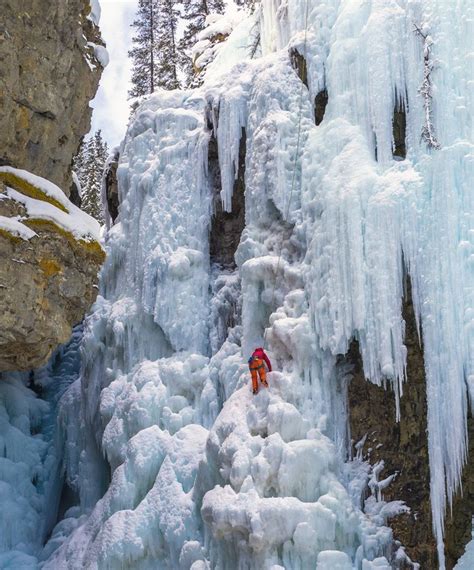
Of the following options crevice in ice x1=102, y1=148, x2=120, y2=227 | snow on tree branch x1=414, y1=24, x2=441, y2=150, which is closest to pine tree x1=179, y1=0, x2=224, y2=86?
crevice in ice x1=102, y1=148, x2=120, y2=227

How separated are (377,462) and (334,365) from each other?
123cm

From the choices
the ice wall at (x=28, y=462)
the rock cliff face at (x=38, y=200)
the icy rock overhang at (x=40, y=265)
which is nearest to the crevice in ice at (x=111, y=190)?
the rock cliff face at (x=38, y=200)

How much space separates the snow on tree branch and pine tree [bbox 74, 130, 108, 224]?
1457 cm

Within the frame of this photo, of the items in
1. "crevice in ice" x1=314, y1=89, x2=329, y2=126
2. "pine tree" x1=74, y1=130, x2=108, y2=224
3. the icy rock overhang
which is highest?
"pine tree" x1=74, y1=130, x2=108, y2=224

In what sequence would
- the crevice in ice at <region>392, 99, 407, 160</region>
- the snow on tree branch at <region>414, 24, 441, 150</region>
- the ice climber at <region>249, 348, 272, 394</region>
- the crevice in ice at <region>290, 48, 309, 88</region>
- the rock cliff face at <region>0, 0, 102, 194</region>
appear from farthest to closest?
the crevice in ice at <region>290, 48, 309, 88</region>
the crevice in ice at <region>392, 99, 407, 160</region>
the rock cliff face at <region>0, 0, 102, 194</region>
the ice climber at <region>249, 348, 272, 394</region>
the snow on tree branch at <region>414, 24, 441, 150</region>

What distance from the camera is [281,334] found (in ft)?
28.5

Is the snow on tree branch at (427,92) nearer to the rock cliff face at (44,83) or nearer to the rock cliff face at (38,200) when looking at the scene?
the rock cliff face at (38,200)

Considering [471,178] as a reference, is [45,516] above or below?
below

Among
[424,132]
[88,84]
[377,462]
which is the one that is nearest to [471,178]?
[424,132]

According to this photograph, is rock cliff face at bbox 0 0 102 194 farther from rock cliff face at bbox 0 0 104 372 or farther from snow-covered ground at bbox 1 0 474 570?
snow-covered ground at bbox 1 0 474 570

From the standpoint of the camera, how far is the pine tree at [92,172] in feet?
77.6

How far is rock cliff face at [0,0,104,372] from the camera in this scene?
8.32m

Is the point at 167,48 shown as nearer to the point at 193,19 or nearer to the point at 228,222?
the point at 193,19

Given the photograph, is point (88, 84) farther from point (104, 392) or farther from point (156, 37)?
point (156, 37)
